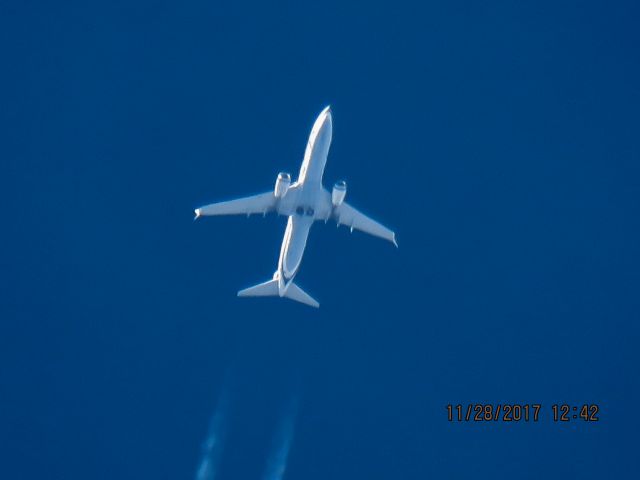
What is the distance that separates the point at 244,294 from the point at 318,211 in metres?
8.90

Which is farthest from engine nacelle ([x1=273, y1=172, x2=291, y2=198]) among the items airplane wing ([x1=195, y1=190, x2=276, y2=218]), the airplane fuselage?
airplane wing ([x1=195, y1=190, x2=276, y2=218])

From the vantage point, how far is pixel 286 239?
253 ft

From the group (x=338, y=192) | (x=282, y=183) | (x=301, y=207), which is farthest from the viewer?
(x=301, y=207)

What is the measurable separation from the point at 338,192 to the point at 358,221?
516cm

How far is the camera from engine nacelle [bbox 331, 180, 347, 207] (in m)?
75.2

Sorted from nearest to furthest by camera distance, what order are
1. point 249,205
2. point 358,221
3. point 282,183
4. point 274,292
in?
point 282,183 < point 249,205 < point 274,292 < point 358,221


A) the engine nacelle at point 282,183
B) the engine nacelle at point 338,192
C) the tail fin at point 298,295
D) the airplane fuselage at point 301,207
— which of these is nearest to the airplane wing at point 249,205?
the airplane fuselage at point 301,207

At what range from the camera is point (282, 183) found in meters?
74.6

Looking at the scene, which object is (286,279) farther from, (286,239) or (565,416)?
(565,416)

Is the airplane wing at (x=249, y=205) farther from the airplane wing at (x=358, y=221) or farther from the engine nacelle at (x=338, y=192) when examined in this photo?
the airplane wing at (x=358, y=221)

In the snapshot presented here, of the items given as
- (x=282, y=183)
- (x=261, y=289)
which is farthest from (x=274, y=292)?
(x=282, y=183)

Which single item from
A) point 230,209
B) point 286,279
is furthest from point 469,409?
point 230,209

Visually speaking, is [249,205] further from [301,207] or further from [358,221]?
[358,221]

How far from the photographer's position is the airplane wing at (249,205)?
77125 millimetres
